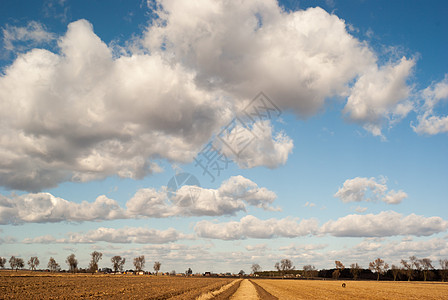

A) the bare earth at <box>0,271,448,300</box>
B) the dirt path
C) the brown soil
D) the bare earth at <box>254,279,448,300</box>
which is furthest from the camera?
the bare earth at <box>254,279,448,300</box>

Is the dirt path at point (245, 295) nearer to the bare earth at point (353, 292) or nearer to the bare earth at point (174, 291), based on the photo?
the bare earth at point (174, 291)

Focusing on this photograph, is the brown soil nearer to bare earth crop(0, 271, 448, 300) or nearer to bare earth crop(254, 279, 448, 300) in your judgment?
bare earth crop(0, 271, 448, 300)

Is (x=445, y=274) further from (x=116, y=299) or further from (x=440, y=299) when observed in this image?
(x=116, y=299)

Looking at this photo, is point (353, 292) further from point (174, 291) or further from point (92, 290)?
point (92, 290)

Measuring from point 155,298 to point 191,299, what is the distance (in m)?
4.53

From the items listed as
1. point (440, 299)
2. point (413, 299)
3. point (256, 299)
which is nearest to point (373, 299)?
point (413, 299)

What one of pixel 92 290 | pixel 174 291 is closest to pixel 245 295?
pixel 174 291

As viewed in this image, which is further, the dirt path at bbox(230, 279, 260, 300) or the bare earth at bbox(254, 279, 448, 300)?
the bare earth at bbox(254, 279, 448, 300)

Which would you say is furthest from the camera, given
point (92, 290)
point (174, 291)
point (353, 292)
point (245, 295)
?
point (353, 292)

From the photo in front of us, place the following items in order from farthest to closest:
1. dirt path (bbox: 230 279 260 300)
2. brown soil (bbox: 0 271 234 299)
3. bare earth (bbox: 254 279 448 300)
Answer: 1. bare earth (bbox: 254 279 448 300)
2. dirt path (bbox: 230 279 260 300)
3. brown soil (bbox: 0 271 234 299)

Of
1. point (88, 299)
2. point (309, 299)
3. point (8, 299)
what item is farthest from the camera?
point (309, 299)

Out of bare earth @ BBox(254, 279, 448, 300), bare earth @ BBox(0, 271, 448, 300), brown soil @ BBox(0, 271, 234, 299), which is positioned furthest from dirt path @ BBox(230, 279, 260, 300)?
brown soil @ BBox(0, 271, 234, 299)

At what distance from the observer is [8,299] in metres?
35.2

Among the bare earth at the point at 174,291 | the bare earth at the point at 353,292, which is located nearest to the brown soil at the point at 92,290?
the bare earth at the point at 174,291
